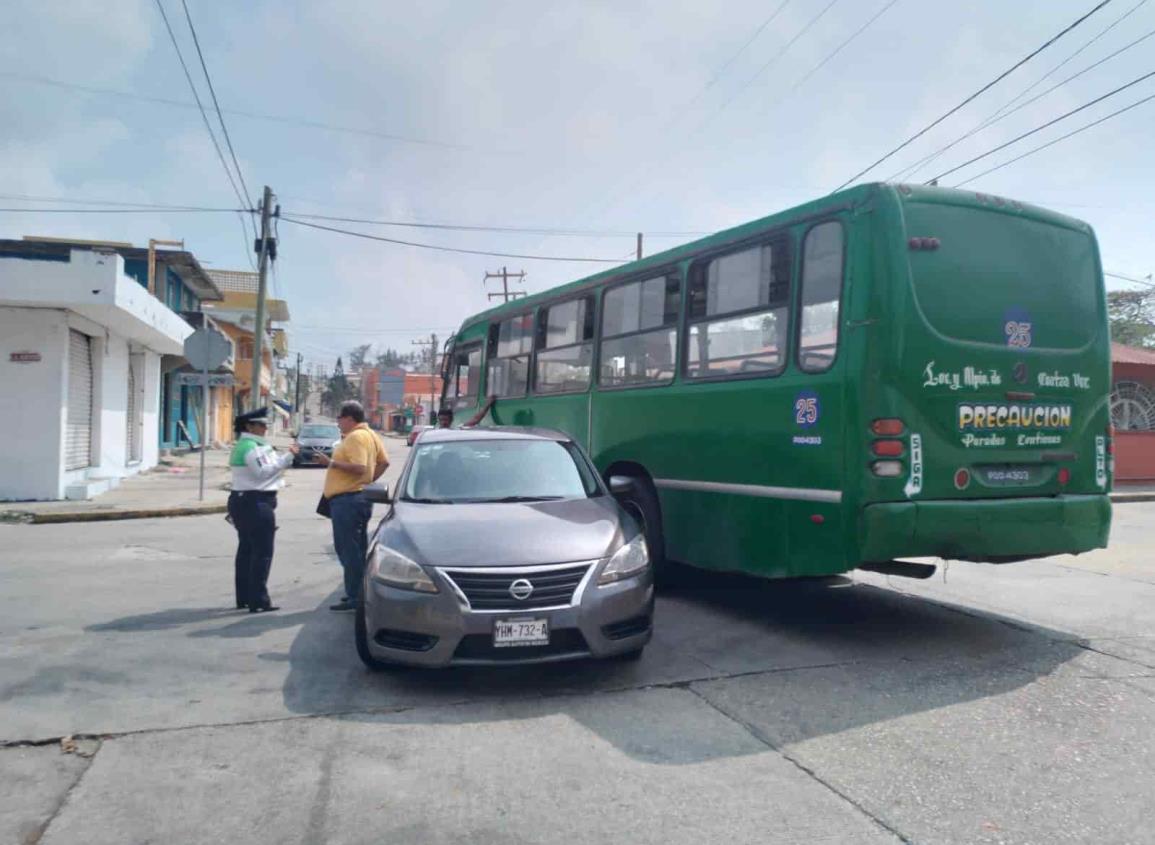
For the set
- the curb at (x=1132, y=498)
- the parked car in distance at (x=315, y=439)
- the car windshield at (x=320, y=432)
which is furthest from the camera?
the car windshield at (x=320, y=432)

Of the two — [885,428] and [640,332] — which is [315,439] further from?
[885,428]

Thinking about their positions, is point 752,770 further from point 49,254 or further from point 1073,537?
point 49,254

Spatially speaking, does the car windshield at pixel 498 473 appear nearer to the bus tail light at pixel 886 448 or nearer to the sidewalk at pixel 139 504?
the bus tail light at pixel 886 448

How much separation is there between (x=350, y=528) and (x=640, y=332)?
3116 millimetres

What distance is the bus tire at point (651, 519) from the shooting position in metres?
8.02

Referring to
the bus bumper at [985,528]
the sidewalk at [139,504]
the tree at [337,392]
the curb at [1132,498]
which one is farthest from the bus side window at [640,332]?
the tree at [337,392]

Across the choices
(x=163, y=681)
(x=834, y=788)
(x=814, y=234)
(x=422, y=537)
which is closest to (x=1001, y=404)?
(x=814, y=234)

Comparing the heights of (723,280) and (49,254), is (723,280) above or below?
below

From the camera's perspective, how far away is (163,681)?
→ 549 centimetres

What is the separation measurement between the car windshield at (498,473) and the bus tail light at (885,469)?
1.98 meters

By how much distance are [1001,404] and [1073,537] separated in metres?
1.13

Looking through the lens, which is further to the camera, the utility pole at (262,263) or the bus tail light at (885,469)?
the utility pole at (262,263)

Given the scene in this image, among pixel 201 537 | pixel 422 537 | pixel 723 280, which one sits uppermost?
pixel 723 280

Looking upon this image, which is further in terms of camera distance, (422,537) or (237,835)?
(422,537)
